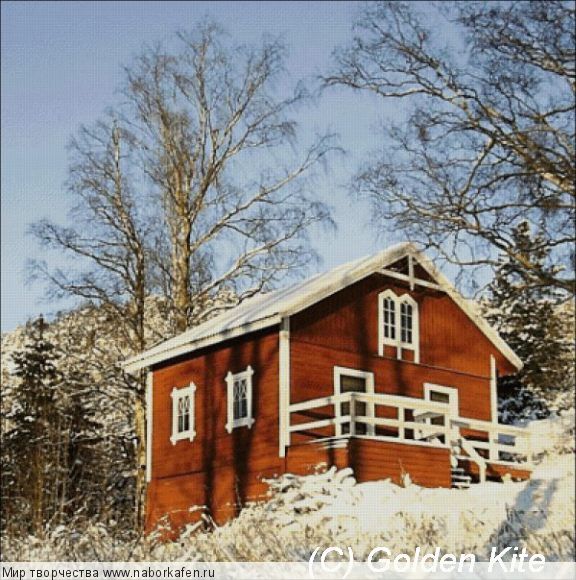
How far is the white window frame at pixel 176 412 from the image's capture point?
23980 mm

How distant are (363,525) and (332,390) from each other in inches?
252

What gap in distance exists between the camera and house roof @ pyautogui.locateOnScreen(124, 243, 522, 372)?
21.7 m

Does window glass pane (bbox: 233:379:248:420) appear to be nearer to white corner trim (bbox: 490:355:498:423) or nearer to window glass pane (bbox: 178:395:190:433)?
window glass pane (bbox: 178:395:190:433)

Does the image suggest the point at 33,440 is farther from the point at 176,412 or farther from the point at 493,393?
the point at 493,393

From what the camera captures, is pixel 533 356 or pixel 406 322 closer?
pixel 406 322

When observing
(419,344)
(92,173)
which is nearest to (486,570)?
(419,344)

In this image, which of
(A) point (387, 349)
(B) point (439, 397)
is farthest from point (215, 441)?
(B) point (439, 397)

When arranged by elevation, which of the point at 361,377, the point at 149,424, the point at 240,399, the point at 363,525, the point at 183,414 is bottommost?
the point at 363,525

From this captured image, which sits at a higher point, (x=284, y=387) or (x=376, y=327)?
Answer: (x=376, y=327)

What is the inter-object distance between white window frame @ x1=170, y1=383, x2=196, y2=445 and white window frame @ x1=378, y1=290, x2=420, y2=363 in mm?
4267

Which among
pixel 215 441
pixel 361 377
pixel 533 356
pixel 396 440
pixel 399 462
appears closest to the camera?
pixel 399 462

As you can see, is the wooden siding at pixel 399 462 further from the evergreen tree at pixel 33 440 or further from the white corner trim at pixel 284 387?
the evergreen tree at pixel 33 440

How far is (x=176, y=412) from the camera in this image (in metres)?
24.7

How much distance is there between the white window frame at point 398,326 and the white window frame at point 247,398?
3020 millimetres
